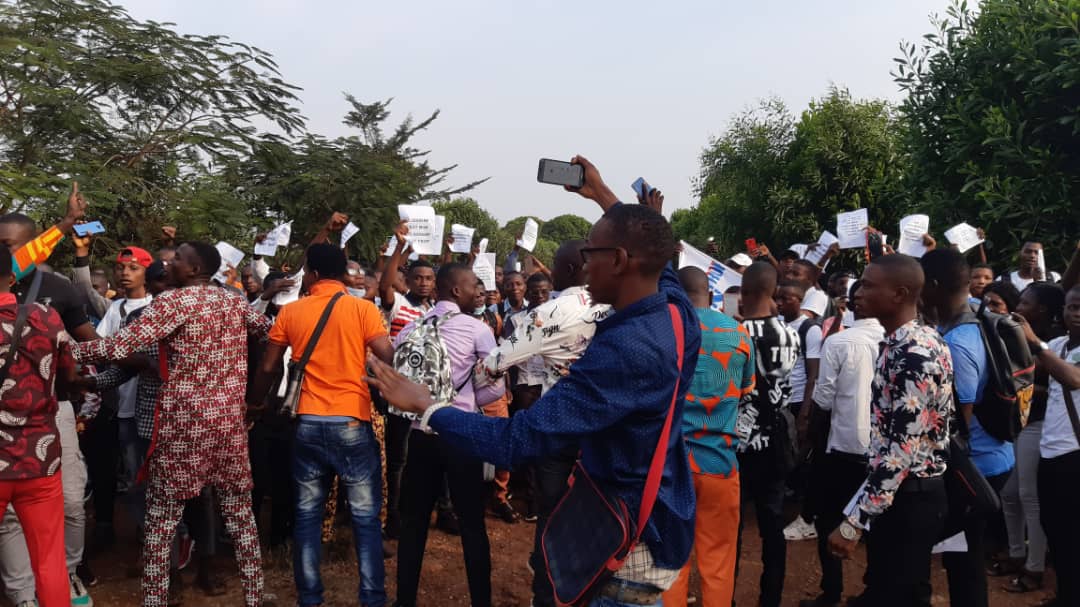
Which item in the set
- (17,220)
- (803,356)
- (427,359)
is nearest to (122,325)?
(17,220)

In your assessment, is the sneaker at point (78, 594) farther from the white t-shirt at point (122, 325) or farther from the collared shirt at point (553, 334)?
the collared shirt at point (553, 334)

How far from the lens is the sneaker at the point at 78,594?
4.61 m

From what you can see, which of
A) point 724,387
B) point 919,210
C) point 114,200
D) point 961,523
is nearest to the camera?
point 961,523

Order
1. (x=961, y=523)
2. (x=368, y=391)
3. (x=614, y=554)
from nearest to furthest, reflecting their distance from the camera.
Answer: (x=614, y=554), (x=961, y=523), (x=368, y=391)

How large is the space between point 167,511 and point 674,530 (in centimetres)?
325

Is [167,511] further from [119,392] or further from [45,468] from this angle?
[119,392]

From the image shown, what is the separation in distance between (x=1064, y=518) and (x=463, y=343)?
3.51 m

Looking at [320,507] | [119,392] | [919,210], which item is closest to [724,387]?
[320,507]

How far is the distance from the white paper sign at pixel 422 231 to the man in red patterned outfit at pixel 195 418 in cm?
318

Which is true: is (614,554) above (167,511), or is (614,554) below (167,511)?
above

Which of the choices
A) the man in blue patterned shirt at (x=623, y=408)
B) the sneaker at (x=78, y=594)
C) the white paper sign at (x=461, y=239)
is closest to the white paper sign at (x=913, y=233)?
the white paper sign at (x=461, y=239)

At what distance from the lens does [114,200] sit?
13.3 meters

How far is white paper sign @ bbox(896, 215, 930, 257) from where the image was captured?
7.60 m

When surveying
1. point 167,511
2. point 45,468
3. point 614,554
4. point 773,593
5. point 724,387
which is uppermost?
point 724,387
